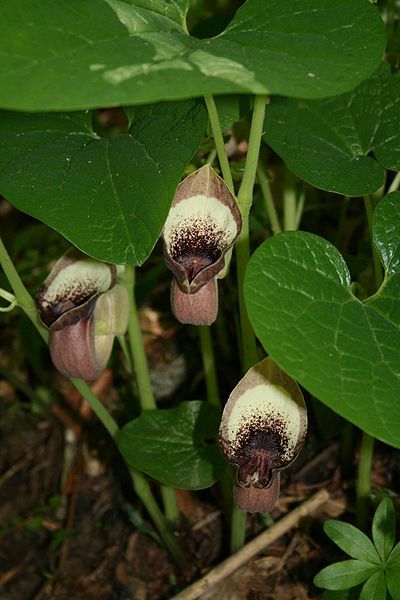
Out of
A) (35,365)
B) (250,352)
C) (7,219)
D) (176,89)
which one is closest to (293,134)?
(250,352)

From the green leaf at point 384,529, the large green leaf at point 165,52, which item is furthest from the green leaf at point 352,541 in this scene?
the large green leaf at point 165,52

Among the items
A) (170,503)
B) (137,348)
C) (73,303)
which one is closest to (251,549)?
(170,503)

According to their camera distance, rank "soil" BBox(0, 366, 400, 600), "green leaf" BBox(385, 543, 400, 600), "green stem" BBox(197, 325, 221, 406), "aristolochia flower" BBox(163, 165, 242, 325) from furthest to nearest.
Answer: "soil" BBox(0, 366, 400, 600) → "green stem" BBox(197, 325, 221, 406) → "green leaf" BBox(385, 543, 400, 600) → "aristolochia flower" BBox(163, 165, 242, 325)

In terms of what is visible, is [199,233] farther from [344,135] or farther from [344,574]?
[344,574]

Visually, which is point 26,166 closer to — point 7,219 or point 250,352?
point 250,352

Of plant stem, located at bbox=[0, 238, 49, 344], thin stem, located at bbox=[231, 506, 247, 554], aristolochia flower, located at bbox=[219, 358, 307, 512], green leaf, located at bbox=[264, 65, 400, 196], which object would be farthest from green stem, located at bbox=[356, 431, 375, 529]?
plant stem, located at bbox=[0, 238, 49, 344]

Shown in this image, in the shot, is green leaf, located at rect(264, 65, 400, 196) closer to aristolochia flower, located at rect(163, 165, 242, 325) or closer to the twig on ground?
aristolochia flower, located at rect(163, 165, 242, 325)
